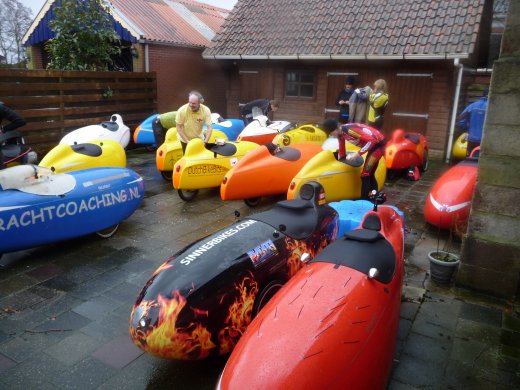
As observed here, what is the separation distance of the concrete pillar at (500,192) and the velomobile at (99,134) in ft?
23.2

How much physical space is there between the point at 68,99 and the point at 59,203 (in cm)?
700

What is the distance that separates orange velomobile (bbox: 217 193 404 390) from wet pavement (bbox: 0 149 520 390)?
78cm

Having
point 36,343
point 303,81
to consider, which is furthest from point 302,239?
point 303,81

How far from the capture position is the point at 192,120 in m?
8.48

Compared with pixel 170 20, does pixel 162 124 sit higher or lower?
lower

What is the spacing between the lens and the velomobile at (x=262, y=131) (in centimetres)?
998

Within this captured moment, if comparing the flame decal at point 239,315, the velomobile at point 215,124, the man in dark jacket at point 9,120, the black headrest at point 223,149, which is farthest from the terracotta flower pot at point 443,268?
the velomobile at point 215,124

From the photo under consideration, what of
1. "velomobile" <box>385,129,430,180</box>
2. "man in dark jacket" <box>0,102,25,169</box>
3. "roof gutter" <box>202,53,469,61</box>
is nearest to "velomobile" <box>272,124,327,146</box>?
"velomobile" <box>385,129,430,180</box>

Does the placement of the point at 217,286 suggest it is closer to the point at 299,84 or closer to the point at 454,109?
the point at 454,109

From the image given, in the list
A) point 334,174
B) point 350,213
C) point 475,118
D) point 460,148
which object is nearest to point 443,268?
point 350,213

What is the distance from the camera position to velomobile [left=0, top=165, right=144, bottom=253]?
16.3 ft

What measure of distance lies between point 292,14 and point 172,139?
7.34 m

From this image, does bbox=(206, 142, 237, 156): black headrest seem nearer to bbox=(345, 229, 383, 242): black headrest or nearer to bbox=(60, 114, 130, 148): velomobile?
bbox=(60, 114, 130, 148): velomobile

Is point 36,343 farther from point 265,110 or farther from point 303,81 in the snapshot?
point 303,81
